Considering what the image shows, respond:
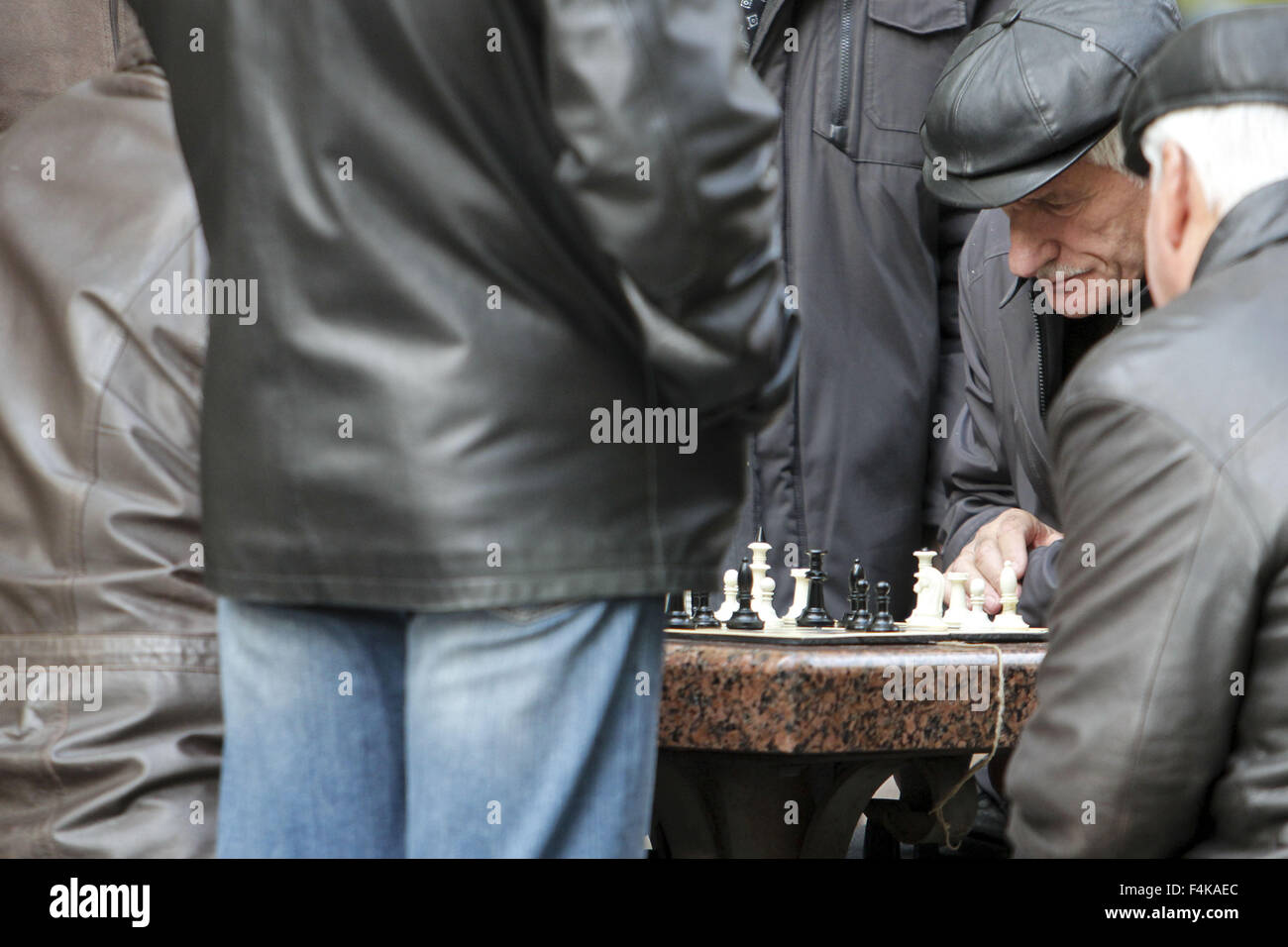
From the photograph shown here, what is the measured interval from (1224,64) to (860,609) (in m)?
1.36

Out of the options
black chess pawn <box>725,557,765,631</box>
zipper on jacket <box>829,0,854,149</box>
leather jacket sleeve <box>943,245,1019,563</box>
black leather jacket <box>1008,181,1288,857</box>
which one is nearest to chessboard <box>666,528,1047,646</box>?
black chess pawn <box>725,557,765,631</box>

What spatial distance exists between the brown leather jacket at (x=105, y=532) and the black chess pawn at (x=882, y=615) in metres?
1.19

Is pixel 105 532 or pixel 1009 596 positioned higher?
pixel 105 532

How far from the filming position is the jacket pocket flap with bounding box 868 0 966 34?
411 centimetres

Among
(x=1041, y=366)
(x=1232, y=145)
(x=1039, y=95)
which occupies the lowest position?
(x=1041, y=366)

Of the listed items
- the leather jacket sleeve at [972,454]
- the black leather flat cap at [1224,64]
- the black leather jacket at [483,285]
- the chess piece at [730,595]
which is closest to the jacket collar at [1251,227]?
the black leather flat cap at [1224,64]

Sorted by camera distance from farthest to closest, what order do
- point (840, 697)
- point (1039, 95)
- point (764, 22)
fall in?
point (764, 22) < point (1039, 95) < point (840, 697)

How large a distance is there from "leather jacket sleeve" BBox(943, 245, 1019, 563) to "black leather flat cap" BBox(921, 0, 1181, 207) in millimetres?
721

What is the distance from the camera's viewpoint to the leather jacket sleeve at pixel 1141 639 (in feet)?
5.13

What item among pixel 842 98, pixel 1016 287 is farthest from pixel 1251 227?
pixel 842 98

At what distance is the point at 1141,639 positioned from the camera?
1.60 meters

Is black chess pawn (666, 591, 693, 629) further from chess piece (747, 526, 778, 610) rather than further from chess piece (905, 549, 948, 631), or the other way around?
chess piece (905, 549, 948, 631)

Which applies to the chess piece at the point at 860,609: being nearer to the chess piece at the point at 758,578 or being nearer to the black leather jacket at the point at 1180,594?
the chess piece at the point at 758,578

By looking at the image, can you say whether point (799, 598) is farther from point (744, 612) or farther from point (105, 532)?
point (105, 532)
